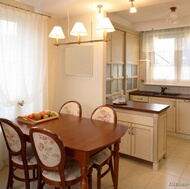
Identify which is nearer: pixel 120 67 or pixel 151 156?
pixel 151 156

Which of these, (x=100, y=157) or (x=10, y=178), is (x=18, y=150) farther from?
(x=100, y=157)

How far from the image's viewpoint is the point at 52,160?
1.91 m

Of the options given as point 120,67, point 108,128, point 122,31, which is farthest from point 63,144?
point 122,31

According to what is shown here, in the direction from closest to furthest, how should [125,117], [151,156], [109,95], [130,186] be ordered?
[130,186], [151,156], [125,117], [109,95]

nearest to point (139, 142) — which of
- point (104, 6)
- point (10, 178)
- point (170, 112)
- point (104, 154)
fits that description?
point (104, 154)

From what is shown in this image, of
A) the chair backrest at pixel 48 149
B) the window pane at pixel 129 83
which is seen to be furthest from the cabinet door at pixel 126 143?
the window pane at pixel 129 83

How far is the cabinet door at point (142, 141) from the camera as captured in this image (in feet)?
10.00

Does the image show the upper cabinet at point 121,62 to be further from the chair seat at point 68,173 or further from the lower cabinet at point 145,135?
the chair seat at point 68,173

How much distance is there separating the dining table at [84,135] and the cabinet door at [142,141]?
0.73 meters

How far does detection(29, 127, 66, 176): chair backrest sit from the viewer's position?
1.82 meters

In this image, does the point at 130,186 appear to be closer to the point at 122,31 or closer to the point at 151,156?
the point at 151,156

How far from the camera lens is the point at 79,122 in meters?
2.69

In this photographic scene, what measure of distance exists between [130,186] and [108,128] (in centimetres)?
85

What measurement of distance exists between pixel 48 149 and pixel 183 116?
3320 millimetres
